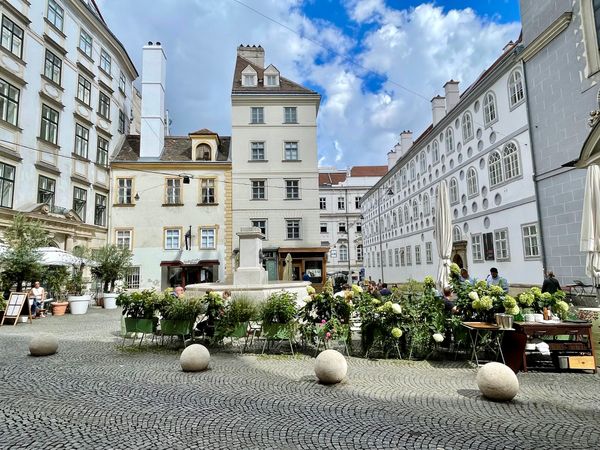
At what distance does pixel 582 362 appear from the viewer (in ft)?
21.6

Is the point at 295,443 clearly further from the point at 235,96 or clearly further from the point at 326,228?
the point at 326,228

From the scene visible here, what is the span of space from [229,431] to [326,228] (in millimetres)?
57289

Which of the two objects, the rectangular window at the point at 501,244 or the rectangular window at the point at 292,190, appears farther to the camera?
the rectangular window at the point at 292,190

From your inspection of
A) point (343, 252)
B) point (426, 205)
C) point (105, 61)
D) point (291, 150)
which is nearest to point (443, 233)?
point (426, 205)

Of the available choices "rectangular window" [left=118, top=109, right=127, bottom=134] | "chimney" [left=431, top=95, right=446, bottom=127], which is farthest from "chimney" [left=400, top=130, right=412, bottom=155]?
"rectangular window" [left=118, top=109, right=127, bottom=134]

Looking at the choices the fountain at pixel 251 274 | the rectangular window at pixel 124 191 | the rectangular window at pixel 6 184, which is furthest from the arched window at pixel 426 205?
the rectangular window at pixel 6 184

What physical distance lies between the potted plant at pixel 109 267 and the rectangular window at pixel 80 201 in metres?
5.17

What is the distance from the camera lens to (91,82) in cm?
2697

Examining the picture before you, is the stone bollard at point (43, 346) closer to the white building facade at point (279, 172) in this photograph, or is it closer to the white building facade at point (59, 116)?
the white building facade at point (59, 116)

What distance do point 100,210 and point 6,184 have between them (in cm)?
838

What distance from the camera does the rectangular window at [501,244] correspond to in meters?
19.8

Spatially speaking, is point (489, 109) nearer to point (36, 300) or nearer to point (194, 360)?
point (194, 360)

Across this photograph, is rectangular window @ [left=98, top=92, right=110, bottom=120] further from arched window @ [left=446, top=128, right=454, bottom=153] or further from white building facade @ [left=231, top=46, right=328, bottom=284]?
arched window @ [left=446, top=128, right=454, bottom=153]

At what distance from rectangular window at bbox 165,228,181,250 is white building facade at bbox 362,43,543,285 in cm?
1977
